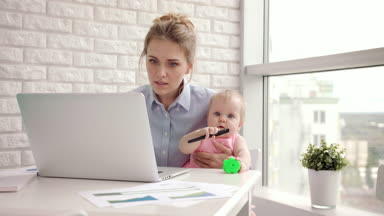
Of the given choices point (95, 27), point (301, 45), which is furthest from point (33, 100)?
point (301, 45)

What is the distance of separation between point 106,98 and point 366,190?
1.78m

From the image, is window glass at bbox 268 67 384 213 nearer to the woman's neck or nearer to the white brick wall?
the white brick wall

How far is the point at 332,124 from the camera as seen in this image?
8.47ft

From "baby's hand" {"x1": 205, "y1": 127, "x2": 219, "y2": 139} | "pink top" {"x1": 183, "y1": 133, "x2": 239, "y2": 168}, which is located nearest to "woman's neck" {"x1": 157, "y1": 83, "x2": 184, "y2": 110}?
"pink top" {"x1": 183, "y1": 133, "x2": 239, "y2": 168}

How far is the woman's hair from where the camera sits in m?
1.83

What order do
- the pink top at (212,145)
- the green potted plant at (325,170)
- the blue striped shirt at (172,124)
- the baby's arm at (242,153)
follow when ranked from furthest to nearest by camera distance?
the green potted plant at (325,170), the blue striped shirt at (172,124), the pink top at (212,145), the baby's arm at (242,153)

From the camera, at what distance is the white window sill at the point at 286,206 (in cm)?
228

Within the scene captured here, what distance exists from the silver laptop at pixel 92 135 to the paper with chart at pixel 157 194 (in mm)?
92

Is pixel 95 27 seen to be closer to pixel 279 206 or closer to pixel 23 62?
pixel 23 62

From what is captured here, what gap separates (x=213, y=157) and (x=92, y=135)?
0.65m

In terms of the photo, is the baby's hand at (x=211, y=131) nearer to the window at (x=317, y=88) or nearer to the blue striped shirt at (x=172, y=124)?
the blue striped shirt at (x=172, y=124)

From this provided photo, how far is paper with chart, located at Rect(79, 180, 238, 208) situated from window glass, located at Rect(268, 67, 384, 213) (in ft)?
4.79

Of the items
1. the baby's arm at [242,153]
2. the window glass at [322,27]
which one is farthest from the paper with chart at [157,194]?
the window glass at [322,27]

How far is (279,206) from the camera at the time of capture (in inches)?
103
